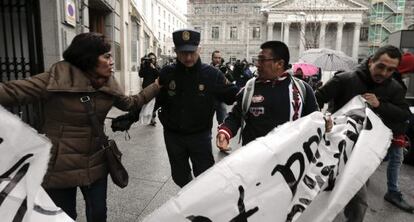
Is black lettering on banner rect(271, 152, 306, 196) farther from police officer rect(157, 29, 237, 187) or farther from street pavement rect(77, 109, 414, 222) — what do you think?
street pavement rect(77, 109, 414, 222)

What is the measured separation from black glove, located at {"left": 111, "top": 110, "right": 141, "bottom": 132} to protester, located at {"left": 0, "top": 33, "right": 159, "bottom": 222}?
517 millimetres

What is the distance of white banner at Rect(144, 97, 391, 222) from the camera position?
1.62m

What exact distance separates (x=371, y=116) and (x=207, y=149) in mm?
1405

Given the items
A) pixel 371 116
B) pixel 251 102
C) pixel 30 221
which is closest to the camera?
pixel 30 221

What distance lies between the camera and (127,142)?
682 centimetres

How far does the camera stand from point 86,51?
7.13 feet

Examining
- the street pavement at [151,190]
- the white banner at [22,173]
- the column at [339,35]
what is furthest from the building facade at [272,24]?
the white banner at [22,173]

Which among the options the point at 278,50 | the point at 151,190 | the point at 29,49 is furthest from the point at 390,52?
the point at 29,49

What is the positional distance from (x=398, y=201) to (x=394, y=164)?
1.49 ft

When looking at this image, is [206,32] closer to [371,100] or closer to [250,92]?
[250,92]

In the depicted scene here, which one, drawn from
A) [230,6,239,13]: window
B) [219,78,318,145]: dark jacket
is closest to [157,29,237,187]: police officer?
[219,78,318,145]: dark jacket

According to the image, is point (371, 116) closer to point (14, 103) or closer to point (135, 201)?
point (14, 103)

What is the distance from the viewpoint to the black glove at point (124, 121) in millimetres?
2863

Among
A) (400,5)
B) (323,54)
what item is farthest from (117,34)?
(400,5)
